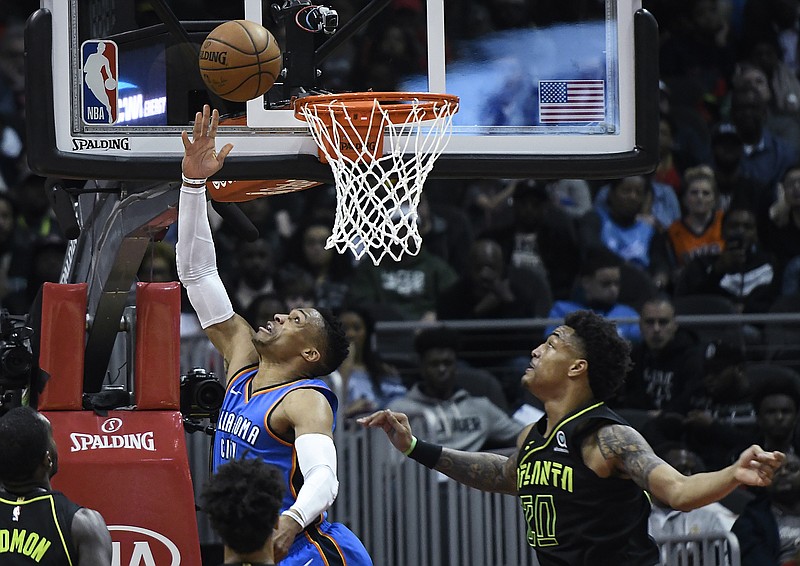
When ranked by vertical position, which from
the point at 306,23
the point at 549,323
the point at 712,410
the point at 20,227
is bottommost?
the point at 712,410

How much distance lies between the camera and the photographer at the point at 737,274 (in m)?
9.58

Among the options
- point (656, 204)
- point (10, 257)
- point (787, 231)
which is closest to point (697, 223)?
point (656, 204)

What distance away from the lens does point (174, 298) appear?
6.05 m

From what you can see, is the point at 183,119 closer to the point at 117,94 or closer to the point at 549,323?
the point at 117,94

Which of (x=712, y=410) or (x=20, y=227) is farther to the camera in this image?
(x=20, y=227)

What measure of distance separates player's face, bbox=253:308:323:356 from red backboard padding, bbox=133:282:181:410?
2.14 ft

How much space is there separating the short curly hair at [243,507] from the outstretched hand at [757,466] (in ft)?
4.39

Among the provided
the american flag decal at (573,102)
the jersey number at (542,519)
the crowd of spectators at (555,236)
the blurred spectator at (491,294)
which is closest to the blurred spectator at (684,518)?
the crowd of spectators at (555,236)

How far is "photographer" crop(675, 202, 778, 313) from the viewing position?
9.58 meters

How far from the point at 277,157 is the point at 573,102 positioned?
1.29 metres

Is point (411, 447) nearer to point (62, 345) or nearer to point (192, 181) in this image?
point (192, 181)

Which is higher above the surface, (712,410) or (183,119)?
(183,119)

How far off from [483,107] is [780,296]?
14.8ft

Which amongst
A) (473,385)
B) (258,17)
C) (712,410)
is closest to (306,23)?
(258,17)
